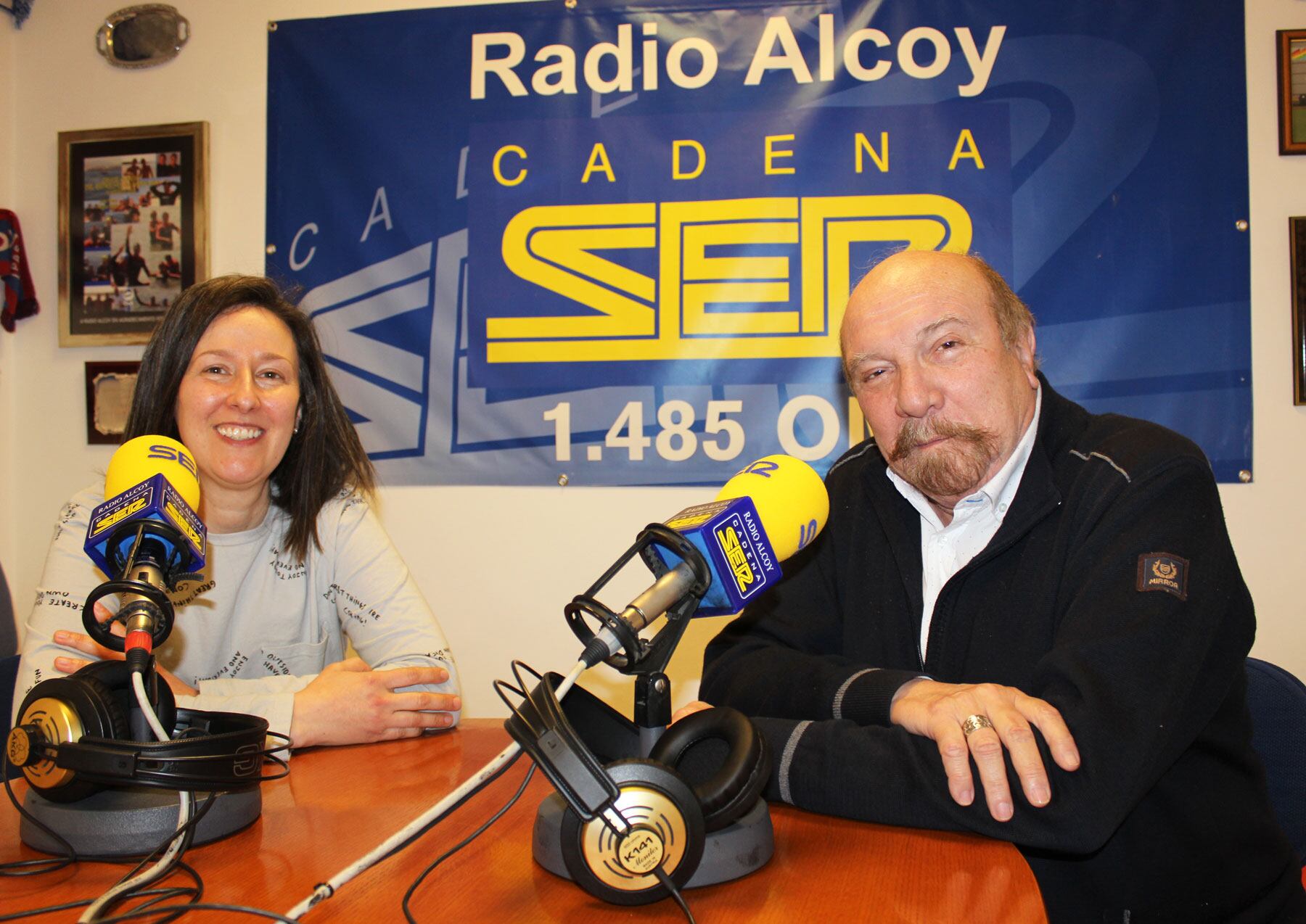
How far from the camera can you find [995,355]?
1.59 m

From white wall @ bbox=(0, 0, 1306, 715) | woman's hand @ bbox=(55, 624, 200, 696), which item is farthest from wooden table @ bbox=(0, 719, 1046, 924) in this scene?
white wall @ bbox=(0, 0, 1306, 715)

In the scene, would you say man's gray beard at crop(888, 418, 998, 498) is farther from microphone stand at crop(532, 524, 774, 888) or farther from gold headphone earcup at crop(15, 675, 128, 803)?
gold headphone earcup at crop(15, 675, 128, 803)

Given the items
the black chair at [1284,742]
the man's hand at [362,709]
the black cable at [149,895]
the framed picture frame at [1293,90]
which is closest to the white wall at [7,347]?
the man's hand at [362,709]

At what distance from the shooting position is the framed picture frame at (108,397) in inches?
127

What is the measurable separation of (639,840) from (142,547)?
1.98ft

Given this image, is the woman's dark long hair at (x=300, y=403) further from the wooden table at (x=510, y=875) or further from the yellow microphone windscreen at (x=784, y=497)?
the yellow microphone windscreen at (x=784, y=497)

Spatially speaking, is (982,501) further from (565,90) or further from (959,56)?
(565,90)

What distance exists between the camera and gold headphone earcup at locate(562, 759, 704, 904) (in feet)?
2.62

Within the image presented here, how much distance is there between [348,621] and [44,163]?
7.85ft

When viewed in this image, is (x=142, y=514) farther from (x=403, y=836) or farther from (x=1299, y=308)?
(x=1299, y=308)

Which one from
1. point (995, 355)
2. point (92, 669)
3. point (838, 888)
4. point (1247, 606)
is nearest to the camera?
point (838, 888)

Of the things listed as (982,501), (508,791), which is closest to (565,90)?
(982,501)

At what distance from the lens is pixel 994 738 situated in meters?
1.06

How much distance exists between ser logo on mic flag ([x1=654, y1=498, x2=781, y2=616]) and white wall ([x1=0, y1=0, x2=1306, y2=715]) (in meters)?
1.93
